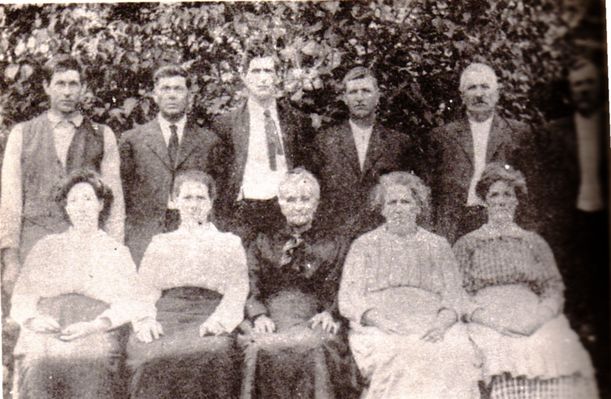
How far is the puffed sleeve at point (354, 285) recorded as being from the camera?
462 centimetres

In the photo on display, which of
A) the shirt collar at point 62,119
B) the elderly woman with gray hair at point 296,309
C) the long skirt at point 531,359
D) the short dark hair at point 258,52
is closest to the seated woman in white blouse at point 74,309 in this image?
the shirt collar at point 62,119

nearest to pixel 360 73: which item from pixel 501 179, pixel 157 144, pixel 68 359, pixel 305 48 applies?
pixel 305 48

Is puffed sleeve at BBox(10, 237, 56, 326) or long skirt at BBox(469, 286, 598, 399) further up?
puffed sleeve at BBox(10, 237, 56, 326)

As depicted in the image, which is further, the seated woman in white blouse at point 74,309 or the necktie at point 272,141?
the necktie at point 272,141

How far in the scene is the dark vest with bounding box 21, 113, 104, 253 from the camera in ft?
15.1

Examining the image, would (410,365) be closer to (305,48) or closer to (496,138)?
(496,138)

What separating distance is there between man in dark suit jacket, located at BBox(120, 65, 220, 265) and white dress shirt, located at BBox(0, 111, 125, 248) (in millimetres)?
51

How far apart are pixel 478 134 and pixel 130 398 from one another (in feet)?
8.35

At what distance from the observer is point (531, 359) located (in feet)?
15.1

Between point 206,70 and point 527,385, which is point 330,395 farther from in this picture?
point 206,70

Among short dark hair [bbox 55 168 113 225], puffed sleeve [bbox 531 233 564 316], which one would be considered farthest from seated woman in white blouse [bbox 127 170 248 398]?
puffed sleeve [bbox 531 233 564 316]

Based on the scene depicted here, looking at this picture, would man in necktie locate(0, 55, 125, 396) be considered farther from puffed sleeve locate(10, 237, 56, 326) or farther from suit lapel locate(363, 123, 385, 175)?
suit lapel locate(363, 123, 385, 175)

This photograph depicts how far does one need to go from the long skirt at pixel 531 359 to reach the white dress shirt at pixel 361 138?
1.08m

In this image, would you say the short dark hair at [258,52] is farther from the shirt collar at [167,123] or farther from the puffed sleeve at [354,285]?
the puffed sleeve at [354,285]
